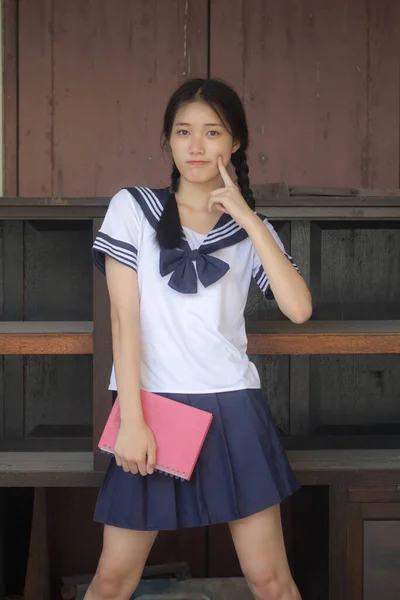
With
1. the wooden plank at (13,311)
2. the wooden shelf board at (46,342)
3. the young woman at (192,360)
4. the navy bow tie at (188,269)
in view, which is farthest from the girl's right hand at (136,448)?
the wooden plank at (13,311)

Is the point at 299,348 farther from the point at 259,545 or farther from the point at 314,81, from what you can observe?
the point at 314,81

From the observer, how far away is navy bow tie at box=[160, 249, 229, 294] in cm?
136

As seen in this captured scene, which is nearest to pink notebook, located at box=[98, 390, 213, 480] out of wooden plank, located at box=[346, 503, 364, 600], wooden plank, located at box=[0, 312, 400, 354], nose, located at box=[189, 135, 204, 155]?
wooden plank, located at box=[0, 312, 400, 354]

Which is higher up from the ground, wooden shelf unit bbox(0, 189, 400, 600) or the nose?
the nose

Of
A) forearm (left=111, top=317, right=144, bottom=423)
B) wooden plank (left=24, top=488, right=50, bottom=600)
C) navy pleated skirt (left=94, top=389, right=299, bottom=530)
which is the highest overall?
forearm (left=111, top=317, right=144, bottom=423)

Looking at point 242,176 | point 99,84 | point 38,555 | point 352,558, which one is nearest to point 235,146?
point 242,176

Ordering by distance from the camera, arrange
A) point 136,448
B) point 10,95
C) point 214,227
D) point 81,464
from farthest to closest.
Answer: point 10,95 < point 81,464 < point 214,227 < point 136,448

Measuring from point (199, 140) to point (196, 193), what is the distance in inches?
4.6

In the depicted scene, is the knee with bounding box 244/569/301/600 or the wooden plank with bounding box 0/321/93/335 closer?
the knee with bounding box 244/569/301/600

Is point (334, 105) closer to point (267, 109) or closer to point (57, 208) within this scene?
point (267, 109)

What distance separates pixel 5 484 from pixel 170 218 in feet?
2.63

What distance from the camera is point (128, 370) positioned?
1.33 m

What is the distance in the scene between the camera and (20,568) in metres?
1.86

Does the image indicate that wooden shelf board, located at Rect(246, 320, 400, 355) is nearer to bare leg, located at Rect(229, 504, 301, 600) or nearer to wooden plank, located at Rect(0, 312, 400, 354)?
wooden plank, located at Rect(0, 312, 400, 354)
